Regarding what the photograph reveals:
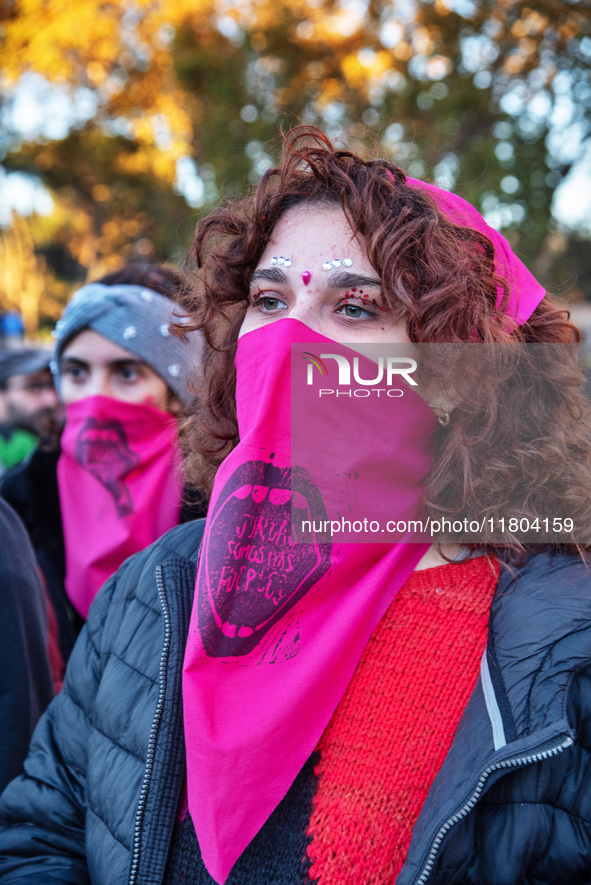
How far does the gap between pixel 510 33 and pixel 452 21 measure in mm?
807

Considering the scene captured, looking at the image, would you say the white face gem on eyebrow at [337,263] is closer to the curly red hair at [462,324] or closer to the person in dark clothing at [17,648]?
the curly red hair at [462,324]

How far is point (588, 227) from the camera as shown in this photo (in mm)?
11695

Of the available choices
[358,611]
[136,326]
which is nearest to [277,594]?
[358,611]

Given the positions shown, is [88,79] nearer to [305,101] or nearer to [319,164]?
[305,101]

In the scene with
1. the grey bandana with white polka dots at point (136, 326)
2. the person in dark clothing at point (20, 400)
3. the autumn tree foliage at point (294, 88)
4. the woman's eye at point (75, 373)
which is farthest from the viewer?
the autumn tree foliage at point (294, 88)

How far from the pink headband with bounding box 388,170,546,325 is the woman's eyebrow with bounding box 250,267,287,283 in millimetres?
338

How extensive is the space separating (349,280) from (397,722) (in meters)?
0.90

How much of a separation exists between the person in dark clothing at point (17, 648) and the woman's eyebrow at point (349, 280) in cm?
110

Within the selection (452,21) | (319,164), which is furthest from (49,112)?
(319,164)

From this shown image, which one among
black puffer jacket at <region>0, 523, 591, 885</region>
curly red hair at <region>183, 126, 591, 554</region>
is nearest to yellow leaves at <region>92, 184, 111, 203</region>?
curly red hair at <region>183, 126, 591, 554</region>

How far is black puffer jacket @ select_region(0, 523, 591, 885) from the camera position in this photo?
1229mm

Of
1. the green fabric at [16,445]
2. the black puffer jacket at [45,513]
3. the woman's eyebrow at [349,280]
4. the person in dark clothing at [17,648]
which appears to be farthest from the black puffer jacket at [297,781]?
the green fabric at [16,445]

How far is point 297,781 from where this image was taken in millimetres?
1406

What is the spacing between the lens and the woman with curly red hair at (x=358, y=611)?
1283 millimetres
